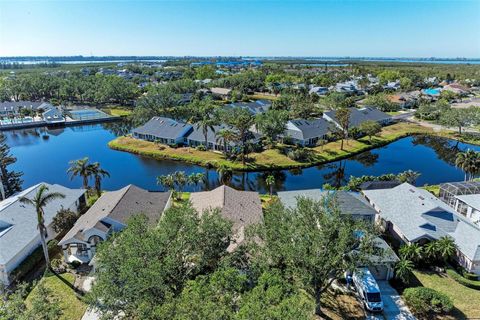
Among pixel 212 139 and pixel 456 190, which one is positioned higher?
pixel 456 190

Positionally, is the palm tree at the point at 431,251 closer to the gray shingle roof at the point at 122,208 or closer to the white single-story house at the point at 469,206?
the white single-story house at the point at 469,206

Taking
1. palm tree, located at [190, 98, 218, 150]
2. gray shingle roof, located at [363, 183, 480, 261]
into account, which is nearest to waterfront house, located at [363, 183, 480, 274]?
gray shingle roof, located at [363, 183, 480, 261]

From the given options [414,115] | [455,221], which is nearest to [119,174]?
[455,221]

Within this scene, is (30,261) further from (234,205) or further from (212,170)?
(212,170)

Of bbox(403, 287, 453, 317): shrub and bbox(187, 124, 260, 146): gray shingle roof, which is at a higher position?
bbox(187, 124, 260, 146): gray shingle roof

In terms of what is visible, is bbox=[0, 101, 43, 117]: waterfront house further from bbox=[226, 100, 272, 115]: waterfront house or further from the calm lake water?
bbox=[226, 100, 272, 115]: waterfront house

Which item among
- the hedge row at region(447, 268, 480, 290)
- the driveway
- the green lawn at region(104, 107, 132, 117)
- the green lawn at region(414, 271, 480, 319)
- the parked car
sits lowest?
the driveway

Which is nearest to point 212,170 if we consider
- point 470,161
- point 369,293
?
point 369,293
